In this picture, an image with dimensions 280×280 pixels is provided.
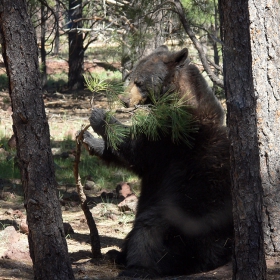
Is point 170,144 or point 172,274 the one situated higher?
point 170,144

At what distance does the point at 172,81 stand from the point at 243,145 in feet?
10.1

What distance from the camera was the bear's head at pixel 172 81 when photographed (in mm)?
6051

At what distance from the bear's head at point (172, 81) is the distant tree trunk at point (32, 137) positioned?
243cm

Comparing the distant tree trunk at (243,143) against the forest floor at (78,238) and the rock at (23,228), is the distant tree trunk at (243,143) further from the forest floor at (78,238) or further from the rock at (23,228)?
the rock at (23,228)

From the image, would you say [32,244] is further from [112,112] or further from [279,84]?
[279,84]

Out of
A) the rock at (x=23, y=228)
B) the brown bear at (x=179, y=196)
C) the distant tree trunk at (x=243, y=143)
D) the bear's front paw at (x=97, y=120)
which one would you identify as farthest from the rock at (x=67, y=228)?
the distant tree trunk at (x=243, y=143)

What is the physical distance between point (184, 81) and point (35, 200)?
3.18 m

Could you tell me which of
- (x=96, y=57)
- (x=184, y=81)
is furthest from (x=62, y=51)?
(x=184, y=81)

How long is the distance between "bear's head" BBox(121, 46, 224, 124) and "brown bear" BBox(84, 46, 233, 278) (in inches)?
0.8

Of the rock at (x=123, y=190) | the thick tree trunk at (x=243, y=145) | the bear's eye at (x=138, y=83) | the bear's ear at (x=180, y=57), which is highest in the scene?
the bear's ear at (x=180, y=57)

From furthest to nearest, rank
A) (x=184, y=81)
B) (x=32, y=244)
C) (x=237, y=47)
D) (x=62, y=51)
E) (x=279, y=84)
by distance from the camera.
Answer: (x=62, y=51) < (x=184, y=81) < (x=279, y=84) < (x=32, y=244) < (x=237, y=47)

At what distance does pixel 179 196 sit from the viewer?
5426 millimetres

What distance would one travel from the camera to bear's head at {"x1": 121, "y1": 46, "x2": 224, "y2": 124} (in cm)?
605

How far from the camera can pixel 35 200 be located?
11.9 ft
